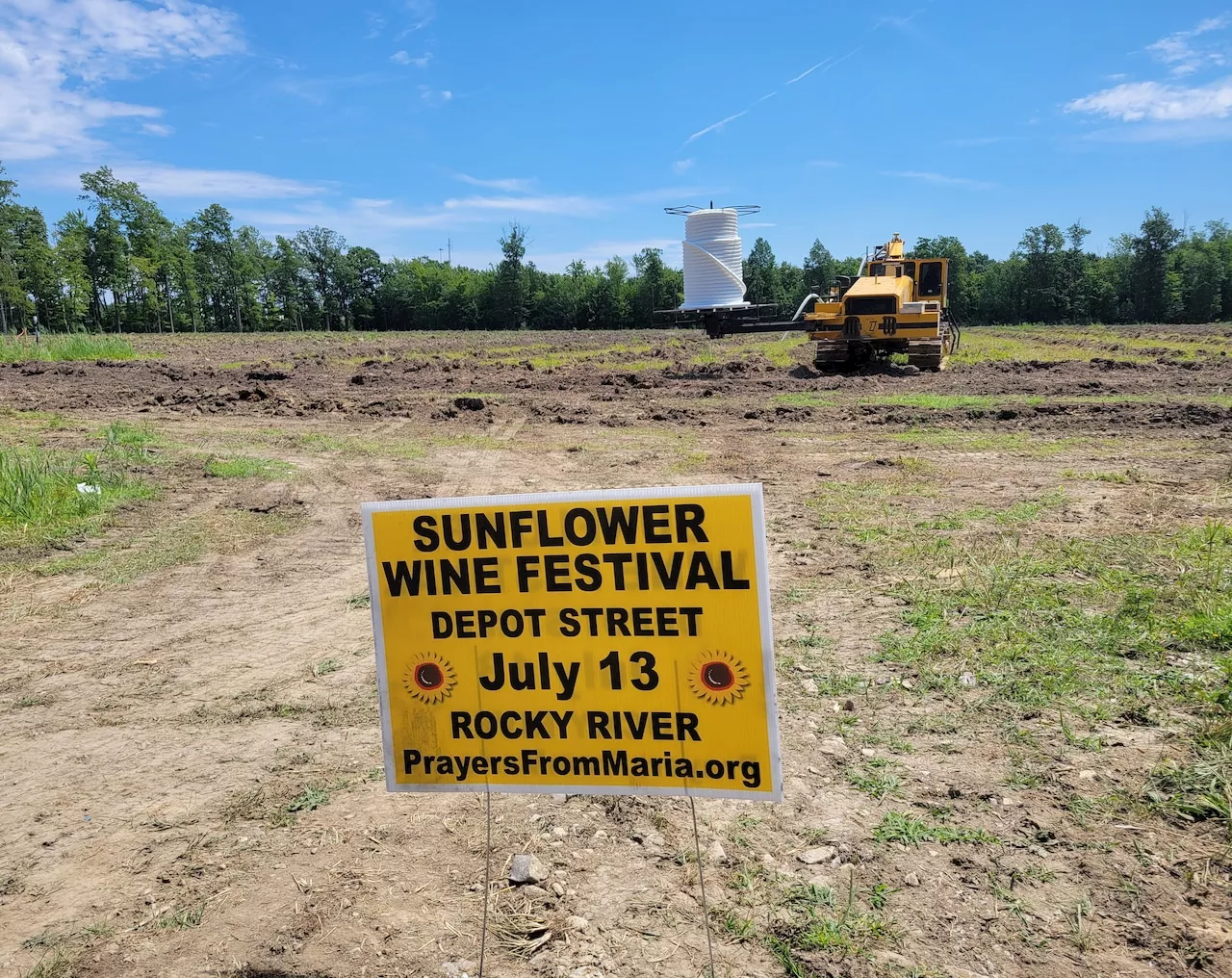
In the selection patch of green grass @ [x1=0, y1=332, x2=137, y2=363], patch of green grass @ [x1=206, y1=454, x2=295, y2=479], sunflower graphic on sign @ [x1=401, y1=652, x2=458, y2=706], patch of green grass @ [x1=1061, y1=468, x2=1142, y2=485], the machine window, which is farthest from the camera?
patch of green grass @ [x1=0, y1=332, x2=137, y2=363]

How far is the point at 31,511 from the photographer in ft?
27.5

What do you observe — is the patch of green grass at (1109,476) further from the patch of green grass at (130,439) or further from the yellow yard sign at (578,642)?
the patch of green grass at (130,439)

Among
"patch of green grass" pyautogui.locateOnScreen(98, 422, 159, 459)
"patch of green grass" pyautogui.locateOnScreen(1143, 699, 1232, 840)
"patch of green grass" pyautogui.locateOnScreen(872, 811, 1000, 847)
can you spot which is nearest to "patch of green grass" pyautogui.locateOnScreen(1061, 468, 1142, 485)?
"patch of green grass" pyautogui.locateOnScreen(1143, 699, 1232, 840)

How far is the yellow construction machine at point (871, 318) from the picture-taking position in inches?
778

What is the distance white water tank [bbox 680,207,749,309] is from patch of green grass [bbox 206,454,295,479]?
11337mm

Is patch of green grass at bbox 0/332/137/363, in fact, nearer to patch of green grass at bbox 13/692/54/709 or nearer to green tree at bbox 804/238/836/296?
patch of green grass at bbox 13/692/54/709

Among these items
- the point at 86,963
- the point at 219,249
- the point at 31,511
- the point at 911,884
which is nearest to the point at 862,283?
the point at 31,511

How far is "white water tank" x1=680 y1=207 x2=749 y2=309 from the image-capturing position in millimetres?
18703

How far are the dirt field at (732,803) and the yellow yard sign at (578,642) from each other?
0.72m

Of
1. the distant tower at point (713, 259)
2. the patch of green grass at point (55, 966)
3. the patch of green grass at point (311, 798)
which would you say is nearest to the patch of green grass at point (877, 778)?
the patch of green grass at point (311, 798)

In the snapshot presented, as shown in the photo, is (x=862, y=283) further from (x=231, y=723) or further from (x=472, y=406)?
(x=231, y=723)

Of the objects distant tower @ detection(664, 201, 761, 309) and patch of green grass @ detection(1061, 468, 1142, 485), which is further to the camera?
distant tower @ detection(664, 201, 761, 309)

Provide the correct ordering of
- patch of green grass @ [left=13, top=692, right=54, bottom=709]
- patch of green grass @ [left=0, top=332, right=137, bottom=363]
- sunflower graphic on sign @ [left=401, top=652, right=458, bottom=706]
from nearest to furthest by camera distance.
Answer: sunflower graphic on sign @ [left=401, top=652, right=458, bottom=706]
patch of green grass @ [left=13, top=692, right=54, bottom=709]
patch of green grass @ [left=0, top=332, right=137, bottom=363]

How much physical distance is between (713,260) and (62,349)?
25.0m
